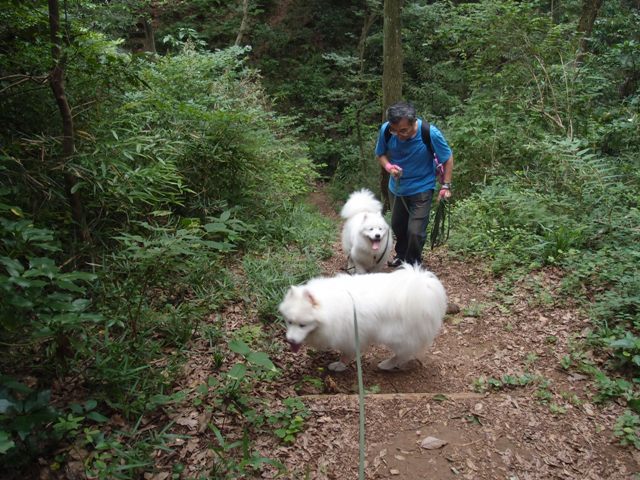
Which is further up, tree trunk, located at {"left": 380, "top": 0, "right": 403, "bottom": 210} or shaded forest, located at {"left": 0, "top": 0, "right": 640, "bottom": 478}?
tree trunk, located at {"left": 380, "top": 0, "right": 403, "bottom": 210}

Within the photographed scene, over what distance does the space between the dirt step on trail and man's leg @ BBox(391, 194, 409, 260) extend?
1.36 meters

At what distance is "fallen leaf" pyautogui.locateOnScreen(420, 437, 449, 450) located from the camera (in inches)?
107

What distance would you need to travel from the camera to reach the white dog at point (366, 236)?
15.9 ft

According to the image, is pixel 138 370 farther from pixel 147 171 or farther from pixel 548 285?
pixel 548 285

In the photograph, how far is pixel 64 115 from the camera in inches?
119

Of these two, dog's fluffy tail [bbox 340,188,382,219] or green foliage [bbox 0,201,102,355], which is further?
dog's fluffy tail [bbox 340,188,382,219]

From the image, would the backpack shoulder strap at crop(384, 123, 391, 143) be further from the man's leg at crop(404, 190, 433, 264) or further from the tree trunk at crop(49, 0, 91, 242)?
the tree trunk at crop(49, 0, 91, 242)

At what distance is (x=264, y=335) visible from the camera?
12.8ft

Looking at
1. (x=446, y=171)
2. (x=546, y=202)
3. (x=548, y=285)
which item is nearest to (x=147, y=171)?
(x=446, y=171)

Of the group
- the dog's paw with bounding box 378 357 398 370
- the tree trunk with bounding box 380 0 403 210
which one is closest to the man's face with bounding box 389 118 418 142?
the dog's paw with bounding box 378 357 398 370

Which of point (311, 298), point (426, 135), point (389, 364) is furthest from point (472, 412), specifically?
point (426, 135)

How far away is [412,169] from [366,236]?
0.94m

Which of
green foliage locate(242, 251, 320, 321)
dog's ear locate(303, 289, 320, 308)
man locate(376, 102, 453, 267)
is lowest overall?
green foliage locate(242, 251, 320, 321)

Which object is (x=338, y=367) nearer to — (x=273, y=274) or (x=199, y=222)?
(x=273, y=274)
